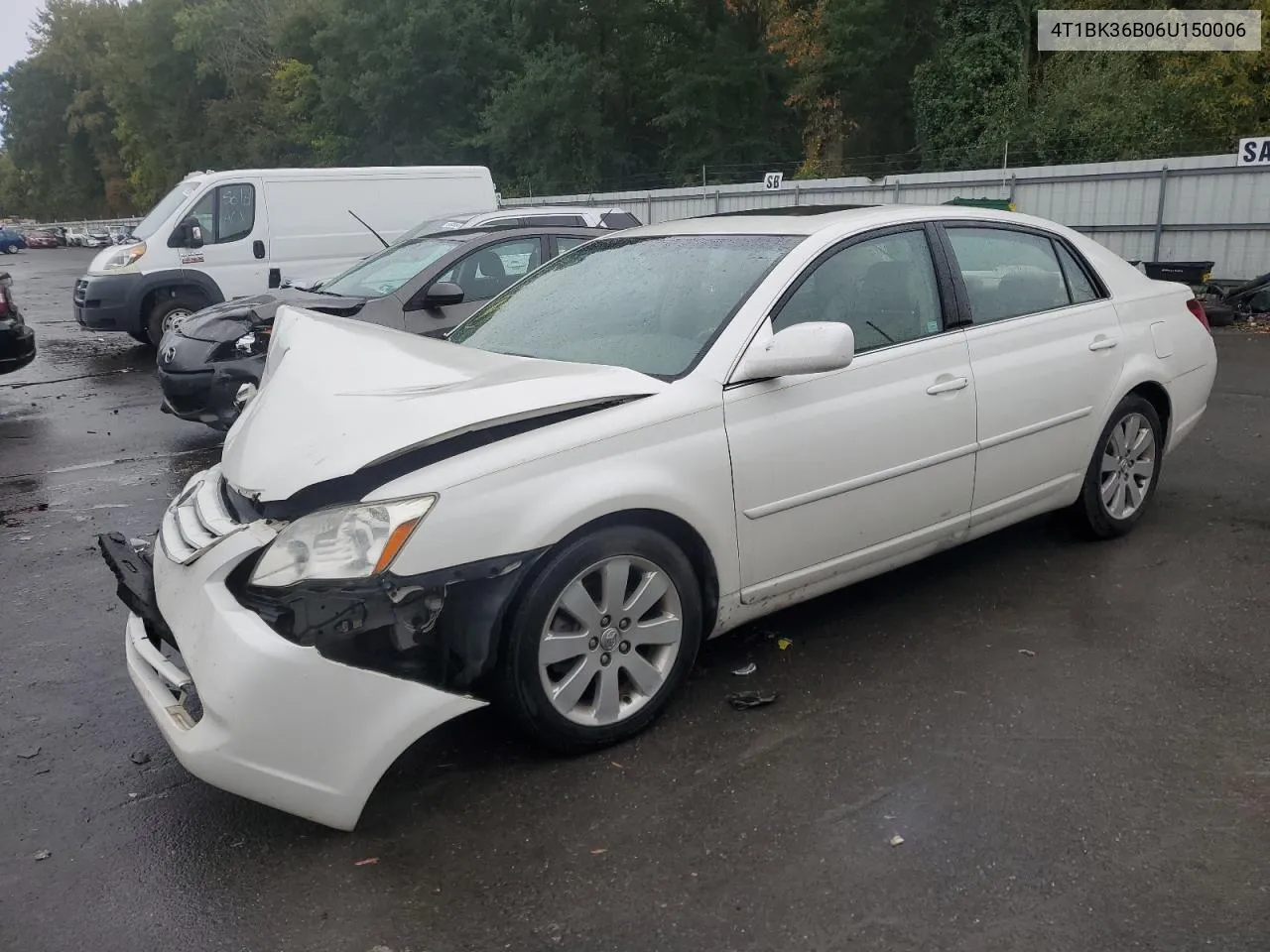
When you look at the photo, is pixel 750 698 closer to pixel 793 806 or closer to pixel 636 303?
pixel 793 806

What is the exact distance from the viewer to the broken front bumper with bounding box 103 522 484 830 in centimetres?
282

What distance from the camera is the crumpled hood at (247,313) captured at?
7859 mm

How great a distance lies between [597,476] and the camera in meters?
3.28

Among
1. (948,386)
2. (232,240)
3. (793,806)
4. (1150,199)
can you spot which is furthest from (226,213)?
(1150,199)

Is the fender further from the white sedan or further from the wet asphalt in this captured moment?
the white sedan

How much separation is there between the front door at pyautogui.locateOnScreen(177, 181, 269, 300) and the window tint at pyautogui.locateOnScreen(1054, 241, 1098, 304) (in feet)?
32.5

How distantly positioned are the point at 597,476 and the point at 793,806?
1097 millimetres

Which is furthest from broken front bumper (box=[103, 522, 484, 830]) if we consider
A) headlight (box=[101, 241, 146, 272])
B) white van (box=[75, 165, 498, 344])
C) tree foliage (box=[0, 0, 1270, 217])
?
tree foliage (box=[0, 0, 1270, 217])

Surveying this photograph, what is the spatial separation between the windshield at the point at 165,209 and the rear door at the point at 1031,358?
1061 cm

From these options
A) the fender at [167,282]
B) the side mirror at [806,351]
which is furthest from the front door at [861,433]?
the fender at [167,282]

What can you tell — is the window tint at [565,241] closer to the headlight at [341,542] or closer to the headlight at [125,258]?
the headlight at [341,542]

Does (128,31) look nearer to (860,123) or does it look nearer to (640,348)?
(860,123)

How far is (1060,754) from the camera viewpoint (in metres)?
3.35

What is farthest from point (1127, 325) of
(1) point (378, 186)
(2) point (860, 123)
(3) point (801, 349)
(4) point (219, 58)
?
(4) point (219, 58)
